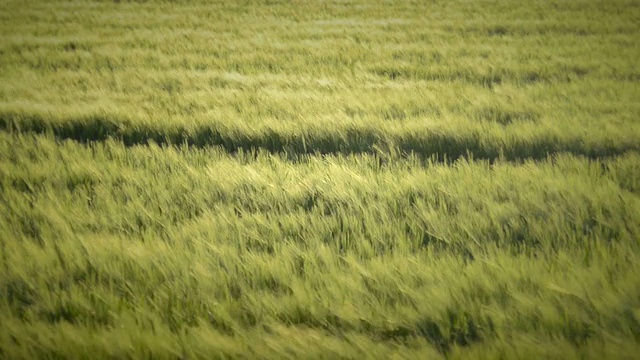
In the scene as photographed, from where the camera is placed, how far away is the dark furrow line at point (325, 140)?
13.3 ft

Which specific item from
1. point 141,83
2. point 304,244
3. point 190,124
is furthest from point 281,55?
point 304,244

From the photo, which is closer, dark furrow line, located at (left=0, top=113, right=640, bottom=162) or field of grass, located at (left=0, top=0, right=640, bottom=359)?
field of grass, located at (left=0, top=0, right=640, bottom=359)

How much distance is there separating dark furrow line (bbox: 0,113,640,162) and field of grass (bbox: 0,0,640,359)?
0.06 feet

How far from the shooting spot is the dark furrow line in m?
4.05

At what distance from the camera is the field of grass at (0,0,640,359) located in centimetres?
163

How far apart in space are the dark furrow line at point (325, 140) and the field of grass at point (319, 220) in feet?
0.06

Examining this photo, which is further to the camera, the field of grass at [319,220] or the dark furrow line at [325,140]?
the dark furrow line at [325,140]

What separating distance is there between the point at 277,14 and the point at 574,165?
535 inches

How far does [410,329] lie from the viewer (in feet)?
5.49

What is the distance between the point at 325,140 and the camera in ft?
14.3

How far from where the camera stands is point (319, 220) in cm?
248

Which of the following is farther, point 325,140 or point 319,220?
point 325,140

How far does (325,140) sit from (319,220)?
6.39ft

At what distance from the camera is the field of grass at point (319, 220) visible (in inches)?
64.2
